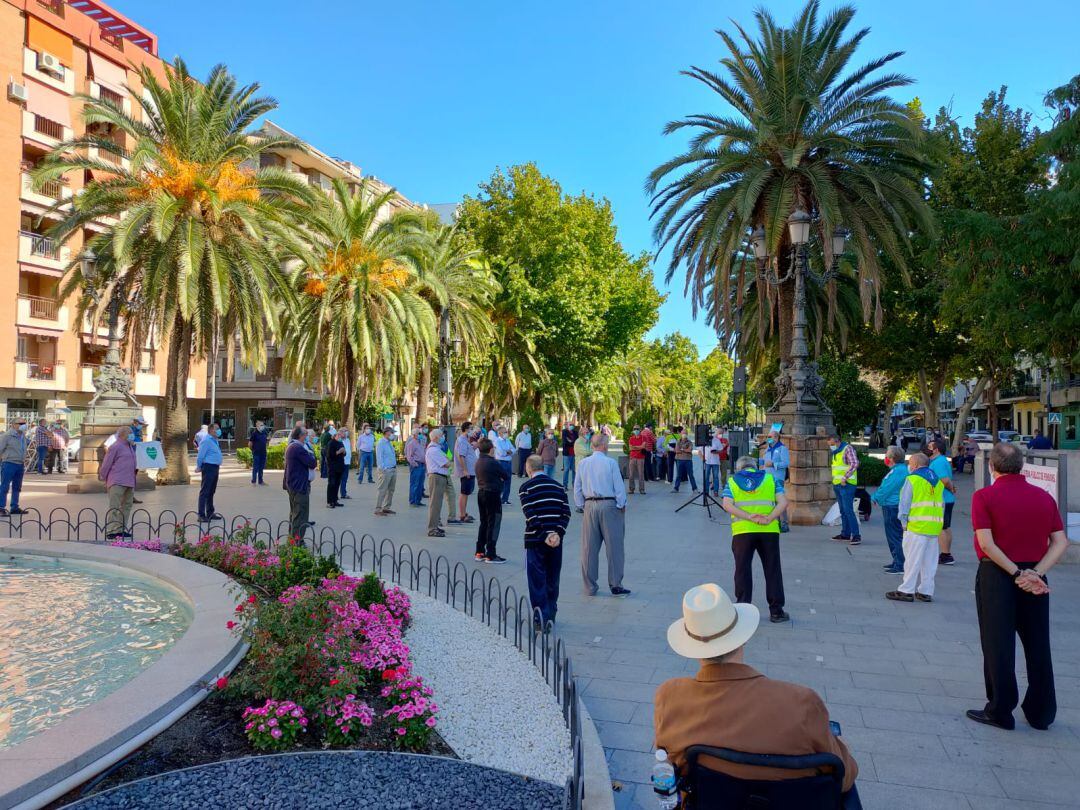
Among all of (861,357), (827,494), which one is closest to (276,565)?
(827,494)

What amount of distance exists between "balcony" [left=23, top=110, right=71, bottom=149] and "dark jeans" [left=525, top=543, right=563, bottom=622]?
3544cm

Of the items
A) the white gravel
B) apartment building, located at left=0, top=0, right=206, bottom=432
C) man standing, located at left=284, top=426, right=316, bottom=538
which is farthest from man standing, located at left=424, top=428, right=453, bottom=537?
apartment building, located at left=0, top=0, right=206, bottom=432

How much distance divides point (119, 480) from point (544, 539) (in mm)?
7366

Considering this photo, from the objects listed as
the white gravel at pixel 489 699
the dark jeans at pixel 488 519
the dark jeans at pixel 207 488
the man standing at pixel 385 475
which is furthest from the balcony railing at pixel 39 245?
the white gravel at pixel 489 699

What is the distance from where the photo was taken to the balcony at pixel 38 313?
32594mm

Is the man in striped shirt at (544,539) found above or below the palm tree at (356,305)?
below

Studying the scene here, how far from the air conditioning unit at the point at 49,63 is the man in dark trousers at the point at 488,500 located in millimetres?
34157

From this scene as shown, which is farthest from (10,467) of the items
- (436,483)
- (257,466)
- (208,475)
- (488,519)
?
(488,519)

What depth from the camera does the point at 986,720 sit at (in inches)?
197

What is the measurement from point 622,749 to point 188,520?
39.6 feet

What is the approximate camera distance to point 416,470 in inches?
675

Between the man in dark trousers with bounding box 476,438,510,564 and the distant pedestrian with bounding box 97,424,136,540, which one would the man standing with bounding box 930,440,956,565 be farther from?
the distant pedestrian with bounding box 97,424,136,540

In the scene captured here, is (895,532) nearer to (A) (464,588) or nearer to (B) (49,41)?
(A) (464,588)

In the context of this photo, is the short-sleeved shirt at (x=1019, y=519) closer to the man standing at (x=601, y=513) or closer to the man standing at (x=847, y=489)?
the man standing at (x=601, y=513)
